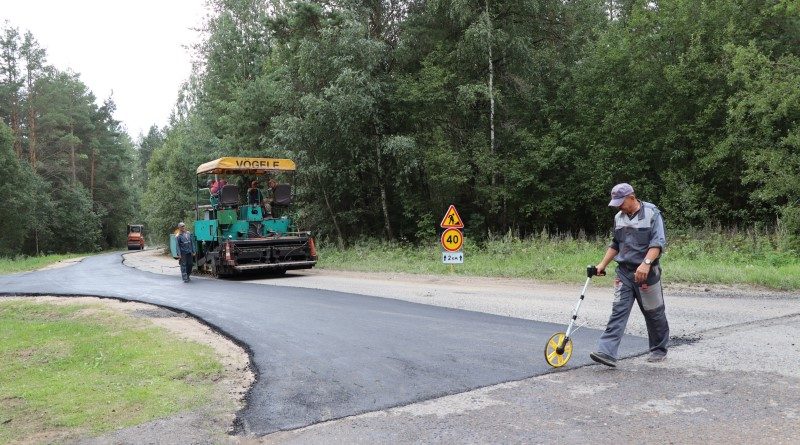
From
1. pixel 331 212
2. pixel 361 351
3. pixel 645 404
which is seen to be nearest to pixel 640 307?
pixel 645 404

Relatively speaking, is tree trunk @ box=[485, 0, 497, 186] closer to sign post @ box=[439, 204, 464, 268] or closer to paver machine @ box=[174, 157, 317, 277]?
sign post @ box=[439, 204, 464, 268]

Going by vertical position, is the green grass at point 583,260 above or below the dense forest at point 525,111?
below

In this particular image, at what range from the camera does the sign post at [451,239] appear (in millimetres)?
15351

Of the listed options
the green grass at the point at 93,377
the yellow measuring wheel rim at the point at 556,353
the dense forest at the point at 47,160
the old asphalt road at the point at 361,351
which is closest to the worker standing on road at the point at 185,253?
the old asphalt road at the point at 361,351

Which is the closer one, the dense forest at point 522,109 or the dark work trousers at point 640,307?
the dark work trousers at point 640,307

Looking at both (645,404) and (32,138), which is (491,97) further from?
(32,138)

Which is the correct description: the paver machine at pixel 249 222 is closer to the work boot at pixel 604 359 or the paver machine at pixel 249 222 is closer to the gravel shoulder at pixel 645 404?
the gravel shoulder at pixel 645 404

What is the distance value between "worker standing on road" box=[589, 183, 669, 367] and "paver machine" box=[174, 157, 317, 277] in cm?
1215

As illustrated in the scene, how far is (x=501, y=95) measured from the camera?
23312 millimetres

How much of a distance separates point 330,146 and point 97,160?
52.7 m

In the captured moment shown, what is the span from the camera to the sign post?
15.4m

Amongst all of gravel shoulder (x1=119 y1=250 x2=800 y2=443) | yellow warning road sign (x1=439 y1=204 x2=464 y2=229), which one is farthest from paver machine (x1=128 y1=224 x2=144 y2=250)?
gravel shoulder (x1=119 y1=250 x2=800 y2=443)

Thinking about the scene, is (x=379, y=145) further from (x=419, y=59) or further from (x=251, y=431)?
(x=251, y=431)

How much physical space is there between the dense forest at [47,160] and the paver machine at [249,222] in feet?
118
